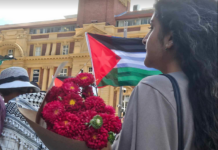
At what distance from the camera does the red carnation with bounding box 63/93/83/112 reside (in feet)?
4.40

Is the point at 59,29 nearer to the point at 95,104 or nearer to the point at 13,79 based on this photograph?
the point at 13,79

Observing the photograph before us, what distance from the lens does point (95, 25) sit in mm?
29141

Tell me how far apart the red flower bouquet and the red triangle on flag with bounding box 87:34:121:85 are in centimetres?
536

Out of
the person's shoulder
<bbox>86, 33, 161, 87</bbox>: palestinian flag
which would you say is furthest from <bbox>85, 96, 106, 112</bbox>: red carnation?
<bbox>86, 33, 161, 87</bbox>: palestinian flag

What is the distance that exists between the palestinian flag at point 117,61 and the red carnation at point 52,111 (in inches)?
211

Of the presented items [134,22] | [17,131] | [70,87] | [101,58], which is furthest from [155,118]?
[134,22]

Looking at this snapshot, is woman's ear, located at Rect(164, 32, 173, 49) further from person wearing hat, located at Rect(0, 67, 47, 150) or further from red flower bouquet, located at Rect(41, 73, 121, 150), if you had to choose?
person wearing hat, located at Rect(0, 67, 47, 150)

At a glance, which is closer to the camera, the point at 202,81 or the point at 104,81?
the point at 202,81

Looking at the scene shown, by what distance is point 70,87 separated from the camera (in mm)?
1431

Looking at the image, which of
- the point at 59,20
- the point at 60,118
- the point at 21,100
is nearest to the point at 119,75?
the point at 21,100

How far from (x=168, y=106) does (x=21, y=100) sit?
158 centimetres

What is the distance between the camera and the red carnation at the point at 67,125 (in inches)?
47.9

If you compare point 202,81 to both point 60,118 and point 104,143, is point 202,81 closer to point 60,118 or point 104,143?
point 104,143

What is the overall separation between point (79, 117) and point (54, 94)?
8.1 inches
